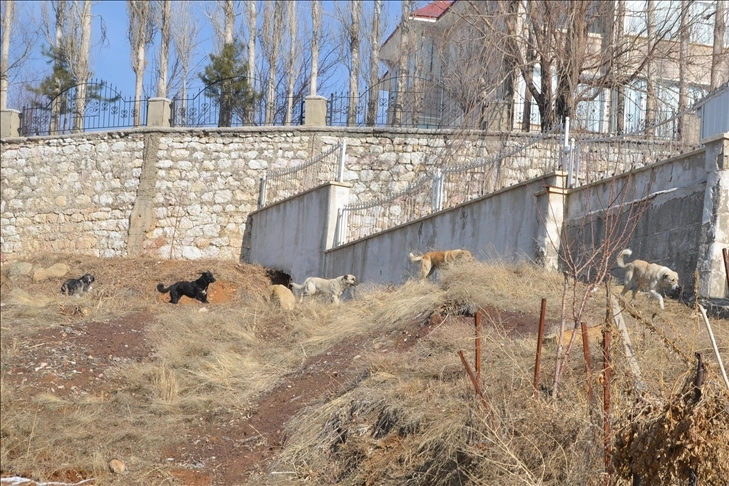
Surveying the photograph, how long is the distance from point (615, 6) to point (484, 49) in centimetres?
346

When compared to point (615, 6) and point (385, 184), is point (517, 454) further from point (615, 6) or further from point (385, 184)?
point (615, 6)

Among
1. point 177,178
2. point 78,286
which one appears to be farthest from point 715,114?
point 177,178

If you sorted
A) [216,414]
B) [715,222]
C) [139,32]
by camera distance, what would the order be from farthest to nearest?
[139,32], [715,222], [216,414]

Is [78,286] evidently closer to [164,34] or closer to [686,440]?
[686,440]

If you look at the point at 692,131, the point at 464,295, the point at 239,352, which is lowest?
the point at 239,352

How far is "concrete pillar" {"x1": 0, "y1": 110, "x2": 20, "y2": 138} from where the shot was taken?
78.0 feet

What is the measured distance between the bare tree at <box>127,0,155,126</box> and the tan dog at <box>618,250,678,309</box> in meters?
21.2

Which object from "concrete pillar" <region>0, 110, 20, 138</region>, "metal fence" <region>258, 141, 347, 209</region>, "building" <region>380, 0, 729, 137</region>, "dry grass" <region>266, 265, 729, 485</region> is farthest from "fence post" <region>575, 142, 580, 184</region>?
"concrete pillar" <region>0, 110, 20, 138</region>

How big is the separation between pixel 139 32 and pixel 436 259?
63.9 ft

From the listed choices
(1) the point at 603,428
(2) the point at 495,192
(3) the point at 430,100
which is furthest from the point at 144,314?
(3) the point at 430,100

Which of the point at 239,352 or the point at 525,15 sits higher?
the point at 525,15

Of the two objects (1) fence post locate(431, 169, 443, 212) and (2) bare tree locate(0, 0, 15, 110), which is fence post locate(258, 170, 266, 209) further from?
(2) bare tree locate(0, 0, 15, 110)

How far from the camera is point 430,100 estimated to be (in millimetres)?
26297

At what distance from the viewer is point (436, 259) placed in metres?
13.7
